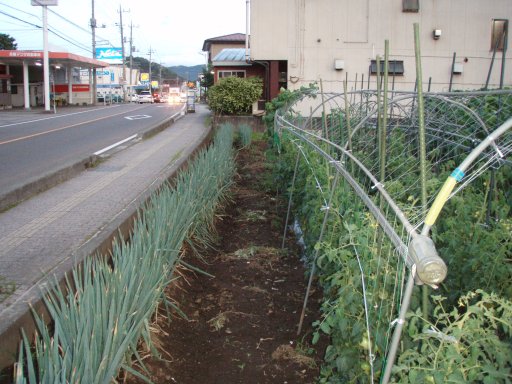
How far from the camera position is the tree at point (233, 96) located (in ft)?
82.1

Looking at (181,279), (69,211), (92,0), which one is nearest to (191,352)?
(181,279)

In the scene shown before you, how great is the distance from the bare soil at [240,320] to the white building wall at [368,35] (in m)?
17.1

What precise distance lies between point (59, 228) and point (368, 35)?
19399 mm

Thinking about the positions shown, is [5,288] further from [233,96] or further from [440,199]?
[233,96]

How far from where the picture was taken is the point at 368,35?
2344 cm

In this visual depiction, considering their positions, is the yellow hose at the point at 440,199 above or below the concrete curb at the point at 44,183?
above

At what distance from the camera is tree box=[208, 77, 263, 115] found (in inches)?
985

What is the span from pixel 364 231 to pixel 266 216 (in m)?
4.92

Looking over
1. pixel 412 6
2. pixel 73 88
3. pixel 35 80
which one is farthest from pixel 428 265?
pixel 73 88

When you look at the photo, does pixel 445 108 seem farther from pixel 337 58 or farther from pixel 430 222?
pixel 337 58

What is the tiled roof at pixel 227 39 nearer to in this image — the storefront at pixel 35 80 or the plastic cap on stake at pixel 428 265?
the storefront at pixel 35 80

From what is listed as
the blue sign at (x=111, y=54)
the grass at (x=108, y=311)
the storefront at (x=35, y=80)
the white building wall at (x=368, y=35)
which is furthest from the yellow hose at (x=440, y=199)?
the blue sign at (x=111, y=54)

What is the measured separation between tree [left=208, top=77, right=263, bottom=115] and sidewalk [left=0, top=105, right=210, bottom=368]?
13359 millimetres

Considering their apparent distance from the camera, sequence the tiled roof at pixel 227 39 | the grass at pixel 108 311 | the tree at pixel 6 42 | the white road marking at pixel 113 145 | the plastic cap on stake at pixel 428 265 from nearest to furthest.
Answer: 1. the plastic cap on stake at pixel 428 265
2. the grass at pixel 108 311
3. the white road marking at pixel 113 145
4. the tiled roof at pixel 227 39
5. the tree at pixel 6 42
